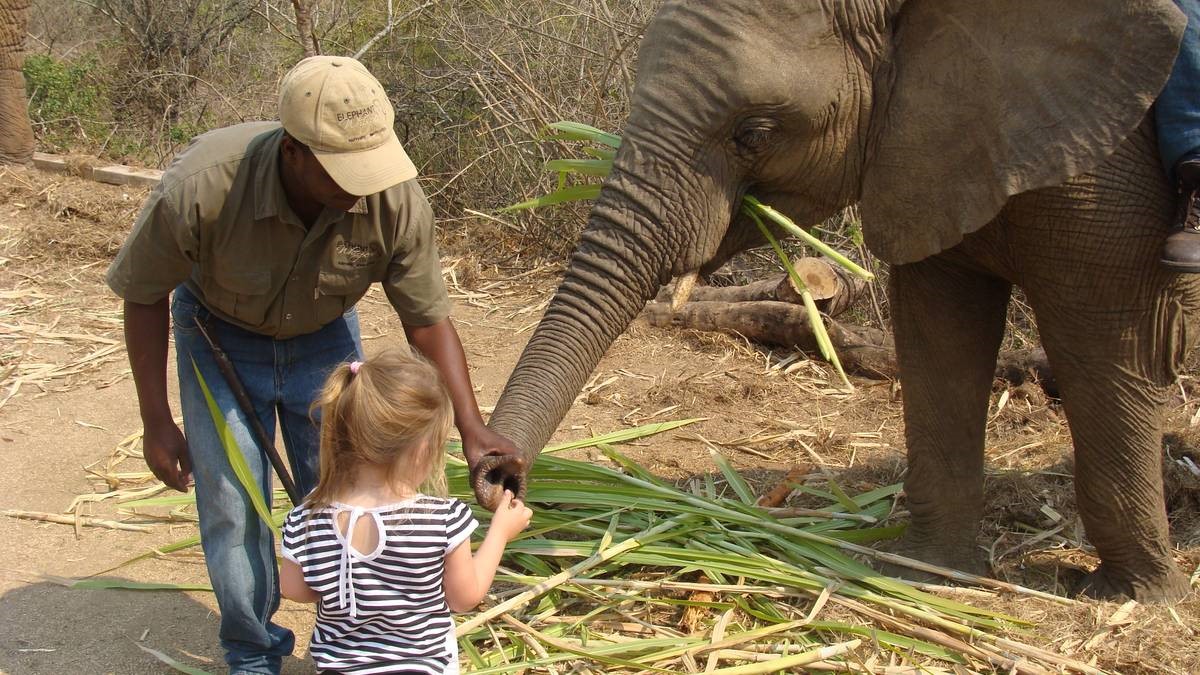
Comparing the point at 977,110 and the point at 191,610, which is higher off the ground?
the point at 977,110

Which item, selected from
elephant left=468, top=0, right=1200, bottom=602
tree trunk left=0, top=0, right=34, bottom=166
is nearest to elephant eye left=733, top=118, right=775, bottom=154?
elephant left=468, top=0, right=1200, bottom=602

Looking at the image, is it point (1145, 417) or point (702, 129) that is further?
point (1145, 417)

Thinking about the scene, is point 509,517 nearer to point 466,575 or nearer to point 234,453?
point 466,575

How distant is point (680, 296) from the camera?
392 cm

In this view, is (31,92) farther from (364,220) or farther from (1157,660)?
(1157,660)

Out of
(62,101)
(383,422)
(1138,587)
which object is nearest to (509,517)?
(383,422)

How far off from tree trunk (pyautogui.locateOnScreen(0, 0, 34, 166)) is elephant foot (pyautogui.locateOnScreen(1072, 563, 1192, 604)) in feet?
36.0

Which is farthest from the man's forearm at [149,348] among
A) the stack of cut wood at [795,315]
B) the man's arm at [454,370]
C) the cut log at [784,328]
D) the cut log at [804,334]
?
the cut log at [804,334]

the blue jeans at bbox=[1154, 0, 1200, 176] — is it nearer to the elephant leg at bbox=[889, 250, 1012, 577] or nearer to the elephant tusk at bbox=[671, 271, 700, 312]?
the elephant leg at bbox=[889, 250, 1012, 577]

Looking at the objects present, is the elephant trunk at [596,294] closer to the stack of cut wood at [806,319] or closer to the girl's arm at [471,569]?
the girl's arm at [471,569]

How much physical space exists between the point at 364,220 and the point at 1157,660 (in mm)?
3089

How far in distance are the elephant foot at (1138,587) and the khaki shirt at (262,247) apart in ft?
9.35

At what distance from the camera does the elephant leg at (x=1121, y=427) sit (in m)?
4.05

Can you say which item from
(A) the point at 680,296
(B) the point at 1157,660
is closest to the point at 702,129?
(A) the point at 680,296
